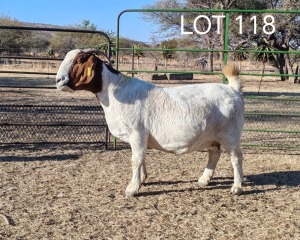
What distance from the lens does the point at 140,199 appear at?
196 inches

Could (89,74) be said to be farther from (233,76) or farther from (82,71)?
(233,76)

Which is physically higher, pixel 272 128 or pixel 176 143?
pixel 176 143

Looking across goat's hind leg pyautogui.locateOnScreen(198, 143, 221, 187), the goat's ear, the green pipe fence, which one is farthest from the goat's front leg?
the green pipe fence

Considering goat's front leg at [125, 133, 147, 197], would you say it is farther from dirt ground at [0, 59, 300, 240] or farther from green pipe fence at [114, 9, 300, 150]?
green pipe fence at [114, 9, 300, 150]

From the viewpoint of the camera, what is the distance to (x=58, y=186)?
5.40 m

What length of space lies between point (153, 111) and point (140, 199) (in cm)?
97

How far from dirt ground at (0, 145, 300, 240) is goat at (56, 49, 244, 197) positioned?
398mm

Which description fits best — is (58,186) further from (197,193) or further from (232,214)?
(232,214)

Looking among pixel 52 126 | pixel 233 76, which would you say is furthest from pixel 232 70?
pixel 52 126

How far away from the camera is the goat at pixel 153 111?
493 cm

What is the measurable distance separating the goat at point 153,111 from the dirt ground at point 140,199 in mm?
398

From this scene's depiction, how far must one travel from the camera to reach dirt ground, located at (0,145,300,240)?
4121mm

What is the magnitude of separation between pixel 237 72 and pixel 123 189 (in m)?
1.94

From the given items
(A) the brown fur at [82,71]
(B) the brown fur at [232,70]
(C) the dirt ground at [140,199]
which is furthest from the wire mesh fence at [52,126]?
(B) the brown fur at [232,70]
